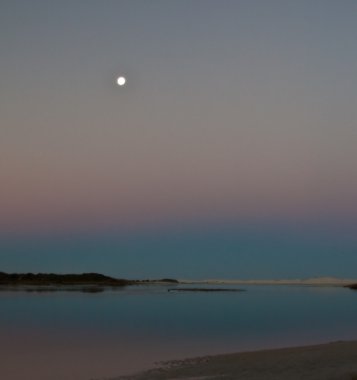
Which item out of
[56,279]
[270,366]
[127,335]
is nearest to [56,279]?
[56,279]

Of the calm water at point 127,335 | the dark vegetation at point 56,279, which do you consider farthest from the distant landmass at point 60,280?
the calm water at point 127,335

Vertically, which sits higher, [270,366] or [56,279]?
[56,279]

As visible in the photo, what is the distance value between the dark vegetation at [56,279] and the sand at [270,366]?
106 m

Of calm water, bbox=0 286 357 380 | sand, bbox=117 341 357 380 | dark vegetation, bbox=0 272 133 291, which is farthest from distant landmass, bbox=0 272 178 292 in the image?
sand, bbox=117 341 357 380

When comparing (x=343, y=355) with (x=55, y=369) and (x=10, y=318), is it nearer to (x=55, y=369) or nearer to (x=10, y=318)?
(x=55, y=369)

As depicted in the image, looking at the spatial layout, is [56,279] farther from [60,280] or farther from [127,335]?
[127,335]

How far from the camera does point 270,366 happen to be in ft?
71.5

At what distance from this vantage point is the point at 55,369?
73.8 ft

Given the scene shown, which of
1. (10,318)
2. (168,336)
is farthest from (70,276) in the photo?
(168,336)

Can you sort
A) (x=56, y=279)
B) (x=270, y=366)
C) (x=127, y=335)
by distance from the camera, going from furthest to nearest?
(x=56, y=279), (x=127, y=335), (x=270, y=366)

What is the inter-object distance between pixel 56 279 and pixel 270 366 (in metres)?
119

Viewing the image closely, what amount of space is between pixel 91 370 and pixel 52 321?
65.9 ft

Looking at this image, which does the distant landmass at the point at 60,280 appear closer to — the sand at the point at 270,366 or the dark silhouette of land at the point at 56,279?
the dark silhouette of land at the point at 56,279

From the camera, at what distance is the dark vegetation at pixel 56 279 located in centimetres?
13088
